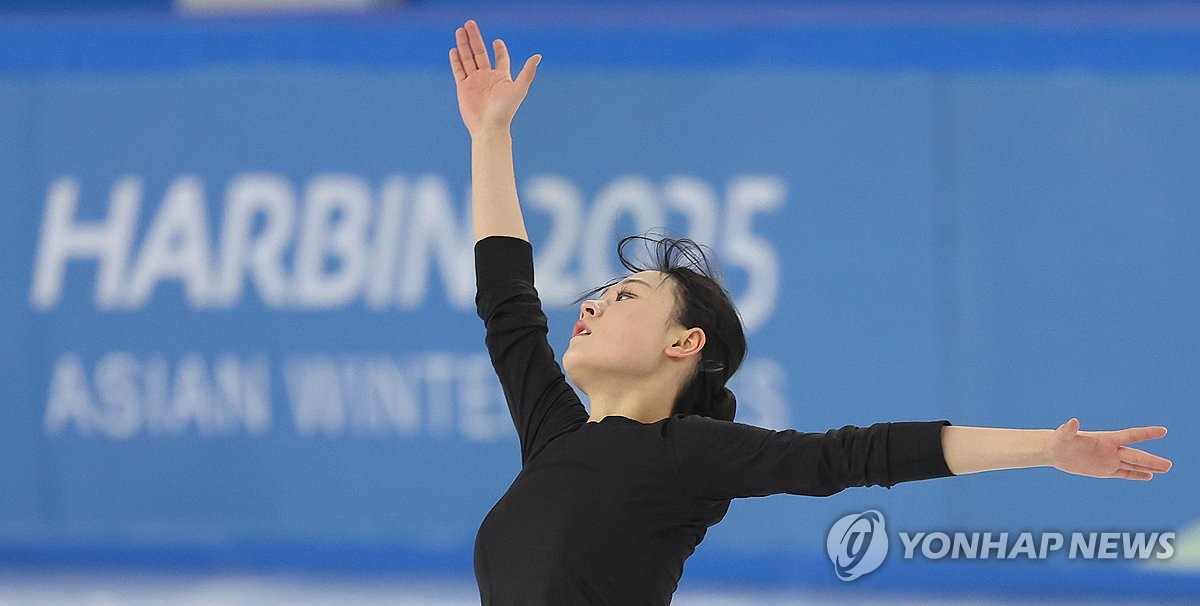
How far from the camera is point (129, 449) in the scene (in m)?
4.77

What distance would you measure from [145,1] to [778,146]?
350cm

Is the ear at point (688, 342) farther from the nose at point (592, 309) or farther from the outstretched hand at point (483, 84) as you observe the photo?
the outstretched hand at point (483, 84)

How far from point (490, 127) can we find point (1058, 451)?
1.12m

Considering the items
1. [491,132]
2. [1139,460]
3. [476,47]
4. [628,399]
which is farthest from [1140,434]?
Answer: [476,47]

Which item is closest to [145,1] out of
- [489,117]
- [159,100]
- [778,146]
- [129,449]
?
[159,100]

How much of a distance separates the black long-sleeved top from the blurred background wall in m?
2.49

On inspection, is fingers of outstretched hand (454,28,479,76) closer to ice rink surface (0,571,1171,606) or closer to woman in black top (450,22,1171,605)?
woman in black top (450,22,1171,605)

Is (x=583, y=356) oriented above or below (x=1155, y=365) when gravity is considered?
below

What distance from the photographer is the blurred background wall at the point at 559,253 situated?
4.42 metres

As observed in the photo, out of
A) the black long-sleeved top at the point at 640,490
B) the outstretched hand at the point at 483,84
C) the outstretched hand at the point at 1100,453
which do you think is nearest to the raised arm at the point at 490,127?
the outstretched hand at the point at 483,84

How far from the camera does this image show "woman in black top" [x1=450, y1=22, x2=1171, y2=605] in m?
1.80

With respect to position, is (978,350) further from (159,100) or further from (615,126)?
(159,100)

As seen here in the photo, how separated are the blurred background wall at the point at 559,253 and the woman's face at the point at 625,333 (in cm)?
231

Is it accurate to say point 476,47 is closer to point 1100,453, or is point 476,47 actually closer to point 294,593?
point 1100,453
